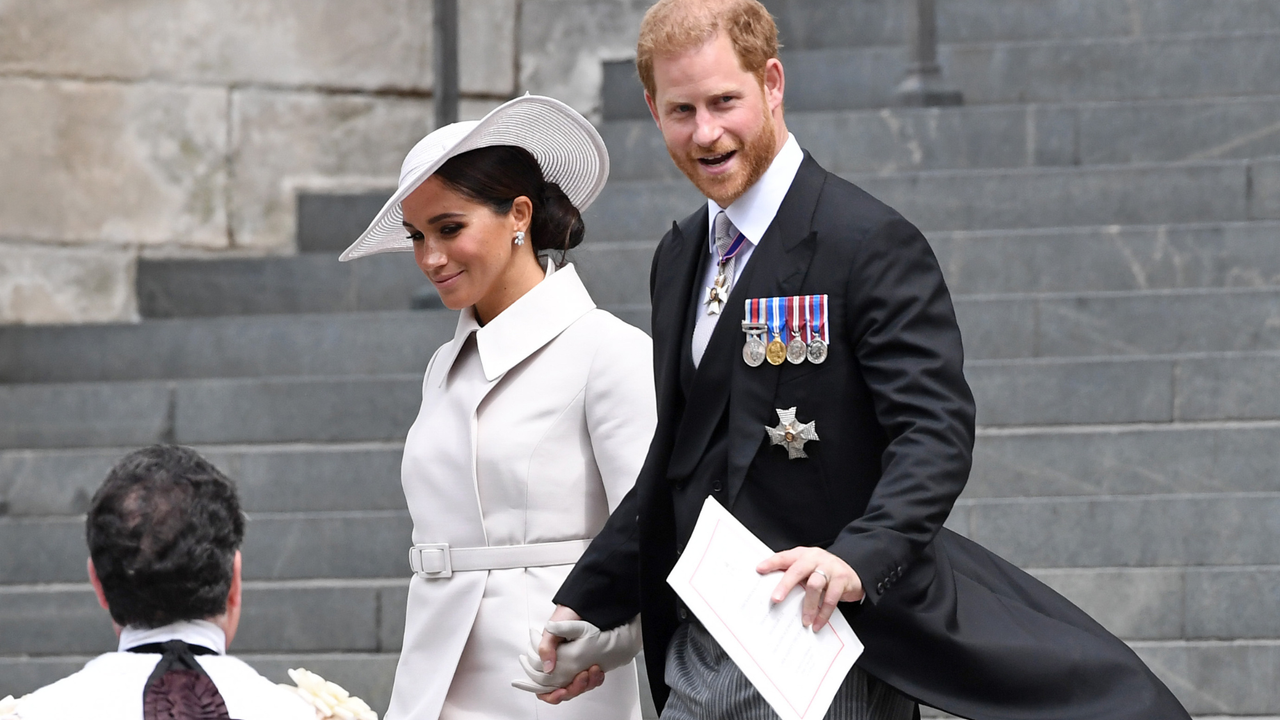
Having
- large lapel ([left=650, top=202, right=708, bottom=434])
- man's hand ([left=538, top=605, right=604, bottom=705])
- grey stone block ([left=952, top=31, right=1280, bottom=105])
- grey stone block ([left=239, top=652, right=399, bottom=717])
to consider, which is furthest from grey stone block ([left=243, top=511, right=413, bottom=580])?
grey stone block ([left=952, top=31, right=1280, bottom=105])

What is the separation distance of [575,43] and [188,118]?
2.00m

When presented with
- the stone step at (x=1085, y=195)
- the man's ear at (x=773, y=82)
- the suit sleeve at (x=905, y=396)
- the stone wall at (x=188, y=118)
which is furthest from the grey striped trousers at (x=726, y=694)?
the stone wall at (x=188, y=118)

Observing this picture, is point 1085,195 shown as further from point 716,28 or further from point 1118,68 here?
point 716,28

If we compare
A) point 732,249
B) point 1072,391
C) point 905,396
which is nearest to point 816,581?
point 905,396

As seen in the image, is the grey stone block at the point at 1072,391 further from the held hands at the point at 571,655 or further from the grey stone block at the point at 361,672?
the held hands at the point at 571,655

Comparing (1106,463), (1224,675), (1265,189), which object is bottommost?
(1224,675)

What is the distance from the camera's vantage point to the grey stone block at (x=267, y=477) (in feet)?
19.4

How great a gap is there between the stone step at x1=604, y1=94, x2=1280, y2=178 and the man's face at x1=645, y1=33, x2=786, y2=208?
4.35 metres

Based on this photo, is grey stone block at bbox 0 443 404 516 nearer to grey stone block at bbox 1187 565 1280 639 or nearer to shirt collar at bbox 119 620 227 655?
grey stone block at bbox 1187 565 1280 639

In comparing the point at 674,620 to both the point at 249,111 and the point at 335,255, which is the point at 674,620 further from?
the point at 249,111

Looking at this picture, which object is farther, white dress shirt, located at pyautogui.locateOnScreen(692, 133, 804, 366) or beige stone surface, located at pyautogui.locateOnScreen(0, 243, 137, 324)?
beige stone surface, located at pyautogui.locateOnScreen(0, 243, 137, 324)

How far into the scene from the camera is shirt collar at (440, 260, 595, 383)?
3.33 metres

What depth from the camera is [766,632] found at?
2389 mm

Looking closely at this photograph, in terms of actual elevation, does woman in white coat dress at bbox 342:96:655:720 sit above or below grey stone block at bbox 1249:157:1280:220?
below
